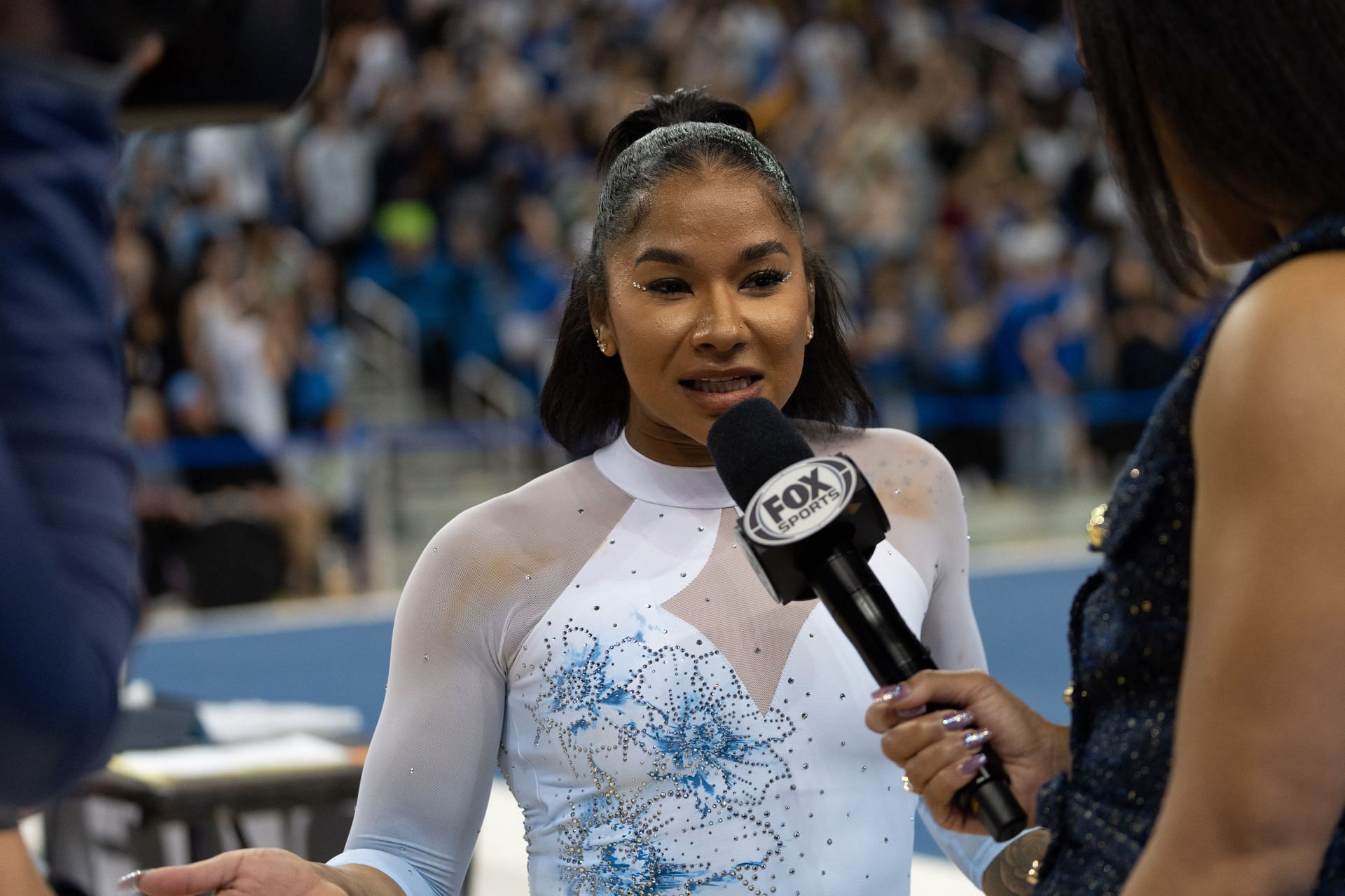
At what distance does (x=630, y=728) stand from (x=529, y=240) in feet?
27.7

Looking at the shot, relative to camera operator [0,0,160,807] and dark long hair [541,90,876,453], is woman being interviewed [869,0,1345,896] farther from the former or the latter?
dark long hair [541,90,876,453]

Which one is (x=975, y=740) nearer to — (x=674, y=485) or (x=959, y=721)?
(x=959, y=721)

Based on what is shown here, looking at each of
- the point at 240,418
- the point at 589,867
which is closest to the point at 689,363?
the point at 589,867

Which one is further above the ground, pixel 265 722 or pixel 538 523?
pixel 538 523

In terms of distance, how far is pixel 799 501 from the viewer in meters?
1.32

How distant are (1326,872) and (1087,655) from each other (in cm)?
23

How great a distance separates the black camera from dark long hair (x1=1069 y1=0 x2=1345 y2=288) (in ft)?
1.77

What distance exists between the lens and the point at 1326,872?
1099 millimetres

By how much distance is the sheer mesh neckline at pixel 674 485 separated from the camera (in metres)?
2.17

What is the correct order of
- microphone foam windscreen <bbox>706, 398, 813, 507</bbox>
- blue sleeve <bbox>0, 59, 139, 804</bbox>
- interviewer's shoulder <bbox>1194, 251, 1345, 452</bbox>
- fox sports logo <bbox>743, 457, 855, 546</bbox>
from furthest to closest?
1. microphone foam windscreen <bbox>706, 398, 813, 507</bbox>
2. fox sports logo <bbox>743, 457, 855, 546</bbox>
3. interviewer's shoulder <bbox>1194, 251, 1345, 452</bbox>
4. blue sleeve <bbox>0, 59, 139, 804</bbox>

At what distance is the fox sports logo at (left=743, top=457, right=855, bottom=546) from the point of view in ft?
4.29

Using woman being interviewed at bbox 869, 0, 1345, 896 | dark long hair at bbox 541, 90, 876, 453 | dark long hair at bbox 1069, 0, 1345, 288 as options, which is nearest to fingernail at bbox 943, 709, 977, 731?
woman being interviewed at bbox 869, 0, 1345, 896

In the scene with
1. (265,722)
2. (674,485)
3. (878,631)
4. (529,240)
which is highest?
(878,631)

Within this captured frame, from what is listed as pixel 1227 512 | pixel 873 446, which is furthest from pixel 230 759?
pixel 1227 512
